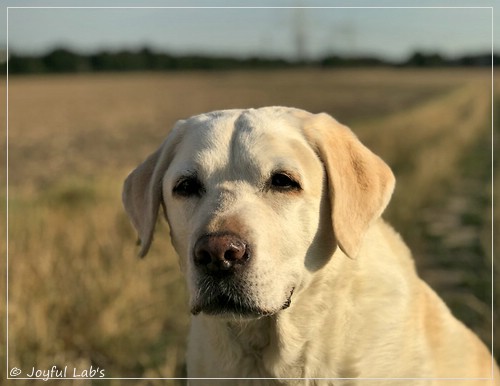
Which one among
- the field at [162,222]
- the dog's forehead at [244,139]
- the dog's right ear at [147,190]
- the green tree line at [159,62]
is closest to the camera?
the dog's forehead at [244,139]

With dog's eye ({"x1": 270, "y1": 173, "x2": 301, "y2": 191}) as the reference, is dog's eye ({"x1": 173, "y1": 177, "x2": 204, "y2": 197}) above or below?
below

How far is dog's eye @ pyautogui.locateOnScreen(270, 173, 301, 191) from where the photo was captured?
3.59 m

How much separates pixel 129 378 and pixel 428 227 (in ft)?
20.1

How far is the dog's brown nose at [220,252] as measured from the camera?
3.18m

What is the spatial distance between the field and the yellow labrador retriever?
1221 millimetres

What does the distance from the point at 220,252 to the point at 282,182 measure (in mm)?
565

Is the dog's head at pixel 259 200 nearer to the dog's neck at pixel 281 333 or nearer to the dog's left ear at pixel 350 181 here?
the dog's left ear at pixel 350 181

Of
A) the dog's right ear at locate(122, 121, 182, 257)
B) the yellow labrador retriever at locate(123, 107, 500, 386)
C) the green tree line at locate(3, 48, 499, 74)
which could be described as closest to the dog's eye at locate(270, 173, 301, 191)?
the yellow labrador retriever at locate(123, 107, 500, 386)

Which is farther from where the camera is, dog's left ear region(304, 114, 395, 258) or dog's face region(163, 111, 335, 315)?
dog's left ear region(304, 114, 395, 258)

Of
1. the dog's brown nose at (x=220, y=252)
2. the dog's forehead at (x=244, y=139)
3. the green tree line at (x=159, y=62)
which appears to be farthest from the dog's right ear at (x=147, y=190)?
the green tree line at (x=159, y=62)

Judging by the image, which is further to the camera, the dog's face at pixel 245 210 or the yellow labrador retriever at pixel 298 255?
the yellow labrador retriever at pixel 298 255

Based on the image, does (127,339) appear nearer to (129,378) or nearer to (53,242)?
(129,378)

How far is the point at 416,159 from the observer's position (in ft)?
45.5

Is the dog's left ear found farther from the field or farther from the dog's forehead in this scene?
the field
